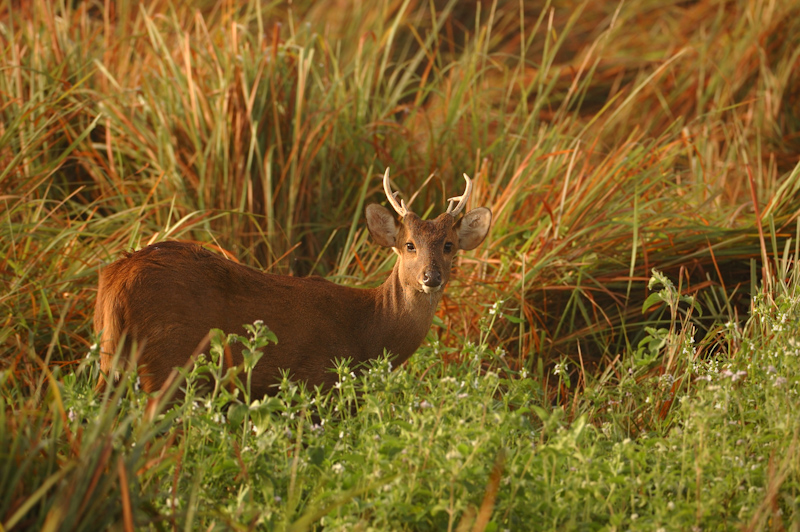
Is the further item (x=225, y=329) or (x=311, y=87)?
(x=311, y=87)

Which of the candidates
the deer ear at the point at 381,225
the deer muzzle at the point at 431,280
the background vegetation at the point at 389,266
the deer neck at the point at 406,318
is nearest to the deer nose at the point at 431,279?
the deer muzzle at the point at 431,280

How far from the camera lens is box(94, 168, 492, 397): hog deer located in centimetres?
371

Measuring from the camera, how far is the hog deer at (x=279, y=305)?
3707mm

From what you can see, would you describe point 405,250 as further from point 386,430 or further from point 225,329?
point 386,430

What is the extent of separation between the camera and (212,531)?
2.65 metres

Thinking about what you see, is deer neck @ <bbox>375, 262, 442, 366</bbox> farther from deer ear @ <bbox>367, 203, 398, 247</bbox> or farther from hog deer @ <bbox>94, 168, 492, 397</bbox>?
deer ear @ <bbox>367, 203, 398, 247</bbox>

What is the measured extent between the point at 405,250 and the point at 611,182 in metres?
1.85

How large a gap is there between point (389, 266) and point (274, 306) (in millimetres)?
1352

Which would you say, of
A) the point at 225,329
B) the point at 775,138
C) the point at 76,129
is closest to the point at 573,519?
the point at 225,329

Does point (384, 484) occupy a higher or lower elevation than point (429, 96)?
higher

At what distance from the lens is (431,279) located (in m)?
4.20

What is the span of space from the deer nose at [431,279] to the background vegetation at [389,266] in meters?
0.32

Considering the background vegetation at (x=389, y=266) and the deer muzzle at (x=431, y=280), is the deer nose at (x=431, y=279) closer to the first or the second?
the deer muzzle at (x=431, y=280)

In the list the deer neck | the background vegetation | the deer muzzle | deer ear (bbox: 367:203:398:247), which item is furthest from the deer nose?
deer ear (bbox: 367:203:398:247)
